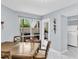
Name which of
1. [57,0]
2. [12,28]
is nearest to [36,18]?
[12,28]

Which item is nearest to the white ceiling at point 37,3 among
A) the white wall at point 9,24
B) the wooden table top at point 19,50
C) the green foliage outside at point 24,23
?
the white wall at point 9,24

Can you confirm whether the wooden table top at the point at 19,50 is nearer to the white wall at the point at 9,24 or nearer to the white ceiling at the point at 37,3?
the white ceiling at the point at 37,3

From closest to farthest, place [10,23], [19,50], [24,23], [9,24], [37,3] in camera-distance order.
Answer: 1. [19,50]
2. [37,3]
3. [9,24]
4. [10,23]
5. [24,23]

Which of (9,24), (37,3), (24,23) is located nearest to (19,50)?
(37,3)

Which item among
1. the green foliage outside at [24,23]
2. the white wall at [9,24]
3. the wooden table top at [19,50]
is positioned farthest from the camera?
the green foliage outside at [24,23]

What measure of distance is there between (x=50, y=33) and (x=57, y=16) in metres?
1.21

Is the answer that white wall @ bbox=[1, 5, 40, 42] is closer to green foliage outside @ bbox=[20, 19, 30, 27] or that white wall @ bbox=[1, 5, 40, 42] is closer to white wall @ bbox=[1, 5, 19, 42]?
white wall @ bbox=[1, 5, 19, 42]

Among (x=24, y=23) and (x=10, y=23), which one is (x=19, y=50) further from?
(x=24, y=23)

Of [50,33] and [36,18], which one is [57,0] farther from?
[36,18]

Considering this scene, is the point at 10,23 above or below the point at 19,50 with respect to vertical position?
above

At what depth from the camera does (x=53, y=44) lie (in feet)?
21.3

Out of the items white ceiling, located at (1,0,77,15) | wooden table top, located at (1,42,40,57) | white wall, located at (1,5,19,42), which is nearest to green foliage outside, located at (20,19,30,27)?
white wall, located at (1,5,19,42)

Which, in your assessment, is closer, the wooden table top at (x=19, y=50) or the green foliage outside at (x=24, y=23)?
the wooden table top at (x=19, y=50)

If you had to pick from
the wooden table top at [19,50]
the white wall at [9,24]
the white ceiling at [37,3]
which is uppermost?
the white ceiling at [37,3]
